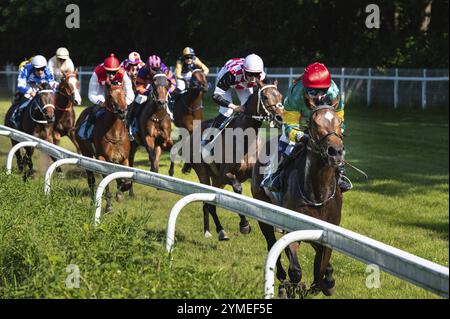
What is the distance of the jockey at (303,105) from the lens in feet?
21.7

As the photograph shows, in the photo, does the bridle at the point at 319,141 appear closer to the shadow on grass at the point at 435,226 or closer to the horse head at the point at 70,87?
the shadow on grass at the point at 435,226

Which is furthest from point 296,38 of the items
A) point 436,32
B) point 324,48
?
point 436,32

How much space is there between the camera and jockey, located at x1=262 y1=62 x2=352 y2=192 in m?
6.63

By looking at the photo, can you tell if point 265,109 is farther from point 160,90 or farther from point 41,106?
point 41,106

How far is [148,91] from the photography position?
13859 mm

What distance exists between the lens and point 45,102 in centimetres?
1360

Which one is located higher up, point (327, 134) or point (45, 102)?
point (327, 134)

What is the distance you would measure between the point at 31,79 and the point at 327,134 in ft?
30.9

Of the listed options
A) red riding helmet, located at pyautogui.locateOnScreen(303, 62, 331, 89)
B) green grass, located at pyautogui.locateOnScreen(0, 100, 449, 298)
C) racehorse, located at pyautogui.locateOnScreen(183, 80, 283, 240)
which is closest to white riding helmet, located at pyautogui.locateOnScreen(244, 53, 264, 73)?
racehorse, located at pyautogui.locateOnScreen(183, 80, 283, 240)

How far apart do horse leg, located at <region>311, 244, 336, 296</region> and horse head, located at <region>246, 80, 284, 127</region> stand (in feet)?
7.45

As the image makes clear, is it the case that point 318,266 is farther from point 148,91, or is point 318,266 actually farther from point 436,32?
point 436,32

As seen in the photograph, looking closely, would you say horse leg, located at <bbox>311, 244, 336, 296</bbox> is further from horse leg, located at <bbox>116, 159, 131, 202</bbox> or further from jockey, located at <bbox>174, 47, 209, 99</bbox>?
jockey, located at <bbox>174, 47, 209, 99</bbox>

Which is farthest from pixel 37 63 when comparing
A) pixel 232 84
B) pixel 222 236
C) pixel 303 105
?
pixel 303 105

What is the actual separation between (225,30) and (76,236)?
35438 mm
